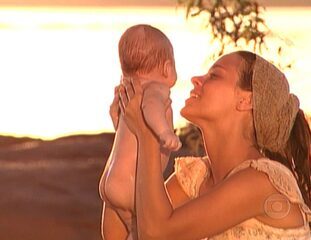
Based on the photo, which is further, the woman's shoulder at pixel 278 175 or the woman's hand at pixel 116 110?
the woman's hand at pixel 116 110

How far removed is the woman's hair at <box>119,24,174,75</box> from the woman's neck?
0.21 meters

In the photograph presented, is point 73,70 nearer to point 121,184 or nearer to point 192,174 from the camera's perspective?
point 192,174

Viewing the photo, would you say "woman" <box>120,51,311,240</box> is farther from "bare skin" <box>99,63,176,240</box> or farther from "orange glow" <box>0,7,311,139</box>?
"orange glow" <box>0,7,311,139</box>

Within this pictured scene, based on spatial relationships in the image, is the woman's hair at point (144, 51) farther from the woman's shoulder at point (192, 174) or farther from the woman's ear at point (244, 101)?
the woman's shoulder at point (192, 174)

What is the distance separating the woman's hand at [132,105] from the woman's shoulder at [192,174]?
259mm

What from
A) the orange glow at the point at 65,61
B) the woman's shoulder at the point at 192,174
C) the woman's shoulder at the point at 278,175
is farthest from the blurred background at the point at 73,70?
the woman's shoulder at the point at 278,175

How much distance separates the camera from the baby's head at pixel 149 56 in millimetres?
2578

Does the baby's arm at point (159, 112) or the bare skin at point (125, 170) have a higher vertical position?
the baby's arm at point (159, 112)

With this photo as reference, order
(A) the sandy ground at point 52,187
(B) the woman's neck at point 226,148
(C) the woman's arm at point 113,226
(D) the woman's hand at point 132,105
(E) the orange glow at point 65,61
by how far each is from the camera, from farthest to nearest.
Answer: (E) the orange glow at point 65,61
(A) the sandy ground at point 52,187
(C) the woman's arm at point 113,226
(B) the woman's neck at point 226,148
(D) the woman's hand at point 132,105

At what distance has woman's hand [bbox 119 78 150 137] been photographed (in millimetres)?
2428

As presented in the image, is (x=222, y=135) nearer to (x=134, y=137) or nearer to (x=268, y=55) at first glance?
(x=134, y=137)

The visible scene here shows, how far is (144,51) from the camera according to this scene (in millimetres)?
2584

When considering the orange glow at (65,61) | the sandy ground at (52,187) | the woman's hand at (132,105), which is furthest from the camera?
the orange glow at (65,61)

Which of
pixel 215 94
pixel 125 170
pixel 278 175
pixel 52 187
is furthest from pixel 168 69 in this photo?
pixel 52 187
